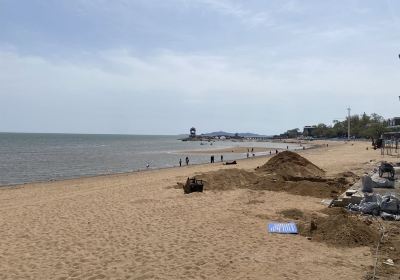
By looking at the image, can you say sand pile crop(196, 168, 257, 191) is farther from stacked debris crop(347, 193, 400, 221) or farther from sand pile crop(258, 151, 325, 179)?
stacked debris crop(347, 193, 400, 221)

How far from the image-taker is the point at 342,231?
39.8 ft

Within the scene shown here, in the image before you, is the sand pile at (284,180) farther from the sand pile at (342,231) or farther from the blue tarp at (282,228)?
the sand pile at (342,231)

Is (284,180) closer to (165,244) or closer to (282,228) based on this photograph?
(282,228)

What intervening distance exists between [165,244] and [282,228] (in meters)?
3.96

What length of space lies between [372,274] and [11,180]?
35991 mm

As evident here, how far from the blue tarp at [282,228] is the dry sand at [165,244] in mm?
290

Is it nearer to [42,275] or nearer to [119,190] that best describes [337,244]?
[42,275]

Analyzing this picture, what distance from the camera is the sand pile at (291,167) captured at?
93.2ft

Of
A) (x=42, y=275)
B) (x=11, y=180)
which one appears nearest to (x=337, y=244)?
(x=42, y=275)

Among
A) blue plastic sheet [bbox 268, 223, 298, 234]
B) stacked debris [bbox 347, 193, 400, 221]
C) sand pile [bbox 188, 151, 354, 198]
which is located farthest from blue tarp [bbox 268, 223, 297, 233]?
sand pile [bbox 188, 151, 354, 198]

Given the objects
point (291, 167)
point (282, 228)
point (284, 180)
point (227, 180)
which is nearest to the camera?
point (282, 228)

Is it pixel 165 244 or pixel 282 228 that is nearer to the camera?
pixel 165 244

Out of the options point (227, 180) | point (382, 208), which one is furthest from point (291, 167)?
point (382, 208)

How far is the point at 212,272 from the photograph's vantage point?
9.67 meters
